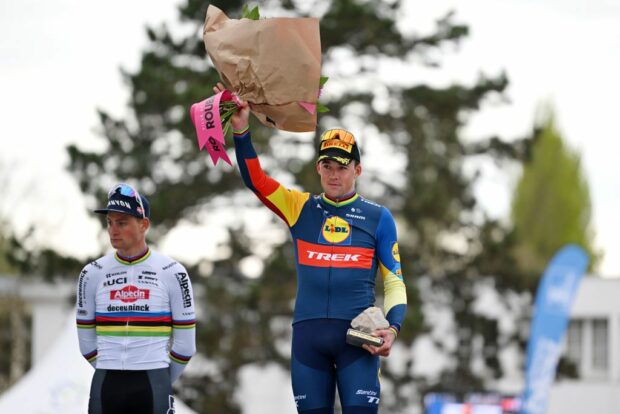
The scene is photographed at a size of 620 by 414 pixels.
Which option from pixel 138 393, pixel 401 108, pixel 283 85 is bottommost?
pixel 138 393

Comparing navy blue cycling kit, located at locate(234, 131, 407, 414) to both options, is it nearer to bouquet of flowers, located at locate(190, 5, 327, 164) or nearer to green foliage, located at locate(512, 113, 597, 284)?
bouquet of flowers, located at locate(190, 5, 327, 164)

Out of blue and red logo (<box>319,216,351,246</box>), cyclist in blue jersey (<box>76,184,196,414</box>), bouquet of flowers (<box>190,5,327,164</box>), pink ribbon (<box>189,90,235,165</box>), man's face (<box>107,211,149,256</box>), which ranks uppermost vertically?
bouquet of flowers (<box>190,5,327,164</box>)

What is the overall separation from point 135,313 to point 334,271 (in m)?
1.07

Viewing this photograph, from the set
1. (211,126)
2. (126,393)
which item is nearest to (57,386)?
(126,393)

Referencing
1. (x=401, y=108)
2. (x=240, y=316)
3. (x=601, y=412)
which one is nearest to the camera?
(x=240, y=316)

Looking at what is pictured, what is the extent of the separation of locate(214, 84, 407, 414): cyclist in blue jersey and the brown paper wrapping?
0.44 ft

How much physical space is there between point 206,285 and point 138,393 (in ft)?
67.4

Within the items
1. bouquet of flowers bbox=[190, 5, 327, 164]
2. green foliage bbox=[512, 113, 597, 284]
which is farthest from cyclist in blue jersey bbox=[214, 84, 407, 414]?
green foliage bbox=[512, 113, 597, 284]

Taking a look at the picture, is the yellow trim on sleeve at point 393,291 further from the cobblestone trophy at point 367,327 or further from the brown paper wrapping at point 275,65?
the brown paper wrapping at point 275,65

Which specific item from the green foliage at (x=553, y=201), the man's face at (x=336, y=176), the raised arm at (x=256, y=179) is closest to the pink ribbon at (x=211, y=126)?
the raised arm at (x=256, y=179)

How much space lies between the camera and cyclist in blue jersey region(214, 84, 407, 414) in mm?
6355

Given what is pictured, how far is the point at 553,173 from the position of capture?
65.4 metres

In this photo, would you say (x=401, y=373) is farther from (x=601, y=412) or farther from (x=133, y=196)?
(x=133, y=196)

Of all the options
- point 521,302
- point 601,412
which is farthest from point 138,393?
point 601,412
